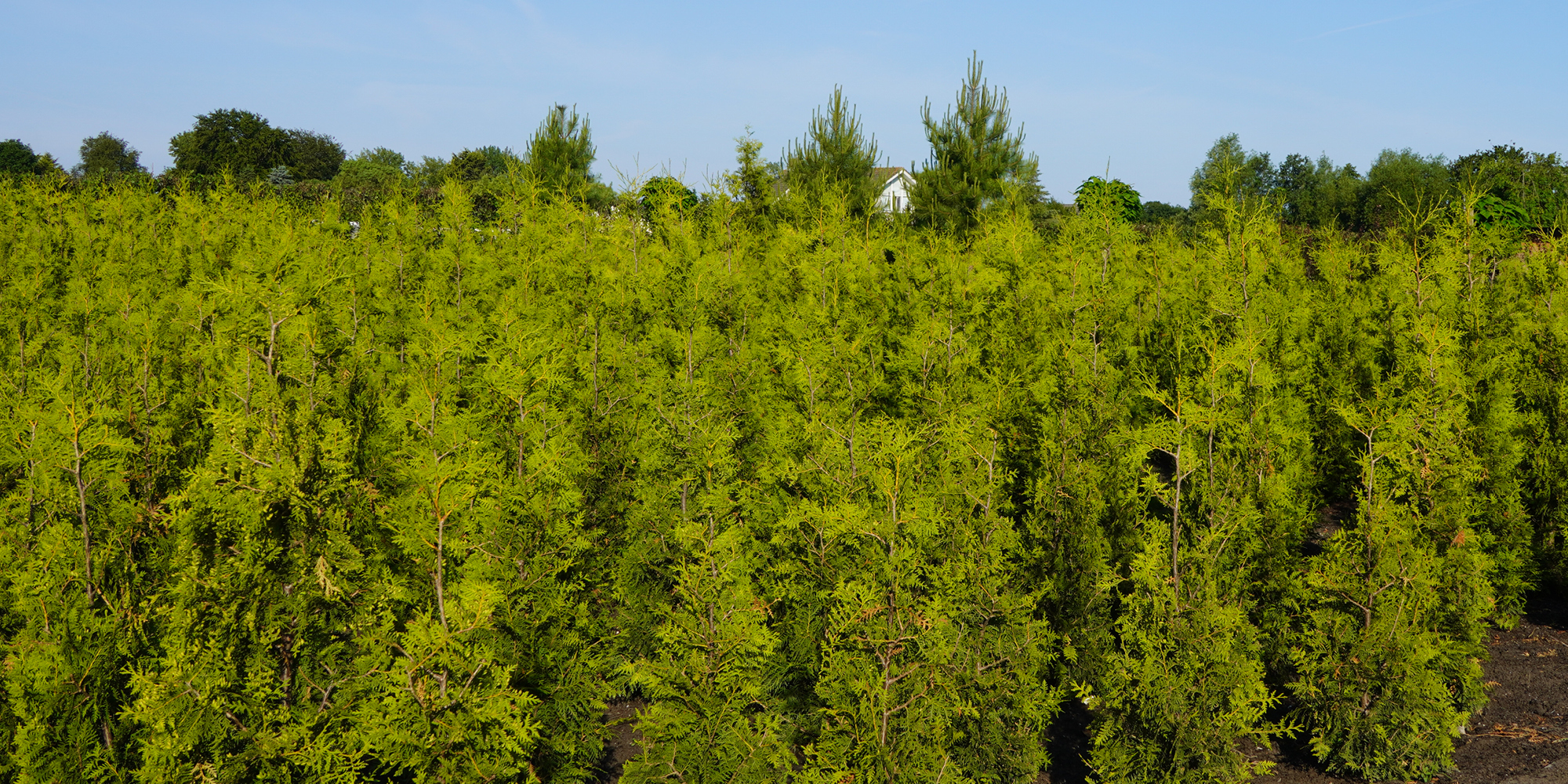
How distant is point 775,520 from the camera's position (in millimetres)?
9734

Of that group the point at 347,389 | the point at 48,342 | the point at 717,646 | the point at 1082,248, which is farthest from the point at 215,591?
the point at 1082,248

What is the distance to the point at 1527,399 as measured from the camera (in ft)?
43.4

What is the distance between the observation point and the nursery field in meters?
6.04

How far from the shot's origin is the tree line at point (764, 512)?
603cm

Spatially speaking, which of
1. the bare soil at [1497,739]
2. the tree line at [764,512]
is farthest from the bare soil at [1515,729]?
the tree line at [764,512]

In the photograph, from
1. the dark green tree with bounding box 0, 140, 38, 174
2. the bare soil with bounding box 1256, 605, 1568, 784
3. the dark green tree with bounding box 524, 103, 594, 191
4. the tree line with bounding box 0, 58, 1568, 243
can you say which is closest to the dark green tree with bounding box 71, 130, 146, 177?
the dark green tree with bounding box 0, 140, 38, 174

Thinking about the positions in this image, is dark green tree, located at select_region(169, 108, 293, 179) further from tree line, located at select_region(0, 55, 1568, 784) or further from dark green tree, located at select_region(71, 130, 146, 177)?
tree line, located at select_region(0, 55, 1568, 784)

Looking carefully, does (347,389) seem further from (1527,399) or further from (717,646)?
(1527,399)

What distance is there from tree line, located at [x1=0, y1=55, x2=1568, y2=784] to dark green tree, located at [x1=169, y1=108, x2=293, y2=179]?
6243 cm

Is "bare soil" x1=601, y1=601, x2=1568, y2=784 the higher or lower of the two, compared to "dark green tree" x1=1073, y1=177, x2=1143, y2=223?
lower

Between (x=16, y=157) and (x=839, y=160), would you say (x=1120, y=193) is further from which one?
(x=16, y=157)

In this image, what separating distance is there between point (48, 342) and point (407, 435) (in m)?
9.74

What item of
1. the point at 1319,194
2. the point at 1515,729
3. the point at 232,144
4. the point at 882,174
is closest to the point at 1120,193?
the point at 882,174

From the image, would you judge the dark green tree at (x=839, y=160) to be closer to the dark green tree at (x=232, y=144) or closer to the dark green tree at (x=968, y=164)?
the dark green tree at (x=968, y=164)
